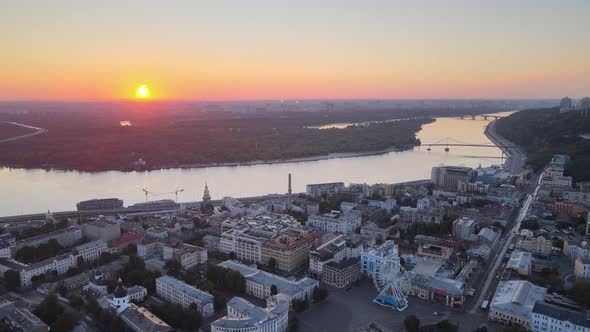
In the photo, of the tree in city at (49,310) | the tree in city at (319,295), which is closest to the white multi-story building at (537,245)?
the tree in city at (319,295)

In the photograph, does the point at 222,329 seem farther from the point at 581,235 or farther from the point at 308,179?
the point at 308,179

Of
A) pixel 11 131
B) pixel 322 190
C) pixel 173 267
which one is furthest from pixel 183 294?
pixel 11 131

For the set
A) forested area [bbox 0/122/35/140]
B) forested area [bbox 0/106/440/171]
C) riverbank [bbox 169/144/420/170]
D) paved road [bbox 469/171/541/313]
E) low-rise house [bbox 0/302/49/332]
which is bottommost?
paved road [bbox 469/171/541/313]

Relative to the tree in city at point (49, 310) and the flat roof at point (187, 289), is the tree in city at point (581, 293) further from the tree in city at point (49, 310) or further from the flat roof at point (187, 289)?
the tree in city at point (49, 310)

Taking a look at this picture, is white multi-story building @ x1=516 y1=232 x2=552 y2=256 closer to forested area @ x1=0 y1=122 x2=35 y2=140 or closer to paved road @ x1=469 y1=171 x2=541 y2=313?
paved road @ x1=469 y1=171 x2=541 y2=313

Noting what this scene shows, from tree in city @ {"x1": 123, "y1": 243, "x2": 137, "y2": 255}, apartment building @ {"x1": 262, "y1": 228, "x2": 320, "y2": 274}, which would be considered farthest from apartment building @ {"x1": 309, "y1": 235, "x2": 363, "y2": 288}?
tree in city @ {"x1": 123, "y1": 243, "x2": 137, "y2": 255}
